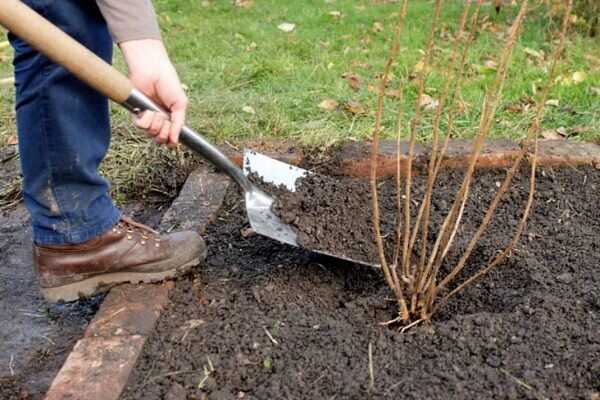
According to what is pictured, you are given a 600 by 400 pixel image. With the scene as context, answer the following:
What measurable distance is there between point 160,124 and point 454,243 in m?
1.03

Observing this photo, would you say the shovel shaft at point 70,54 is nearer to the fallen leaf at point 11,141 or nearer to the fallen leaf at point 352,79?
the fallen leaf at point 11,141

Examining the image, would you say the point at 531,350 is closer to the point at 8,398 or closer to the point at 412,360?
the point at 412,360

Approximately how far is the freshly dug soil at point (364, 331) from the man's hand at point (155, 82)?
19.6 inches

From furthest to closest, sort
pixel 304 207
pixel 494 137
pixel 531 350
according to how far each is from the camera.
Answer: pixel 494 137
pixel 304 207
pixel 531 350

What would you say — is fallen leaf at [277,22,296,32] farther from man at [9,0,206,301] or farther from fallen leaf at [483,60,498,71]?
man at [9,0,206,301]

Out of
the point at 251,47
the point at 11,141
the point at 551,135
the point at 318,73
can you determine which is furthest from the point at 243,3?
the point at 551,135

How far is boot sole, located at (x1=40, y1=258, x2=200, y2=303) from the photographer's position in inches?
78.4

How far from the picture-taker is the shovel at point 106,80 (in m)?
1.47

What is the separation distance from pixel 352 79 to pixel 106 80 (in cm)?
238

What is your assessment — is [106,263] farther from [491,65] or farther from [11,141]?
[491,65]

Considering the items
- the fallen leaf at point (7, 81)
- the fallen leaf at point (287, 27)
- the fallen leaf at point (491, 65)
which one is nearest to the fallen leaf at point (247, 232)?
the fallen leaf at point (7, 81)

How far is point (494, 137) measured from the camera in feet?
A: 9.55

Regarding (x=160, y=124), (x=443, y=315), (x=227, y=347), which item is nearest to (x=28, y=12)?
(x=160, y=124)

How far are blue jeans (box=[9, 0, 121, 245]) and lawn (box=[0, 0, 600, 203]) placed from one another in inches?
32.5
